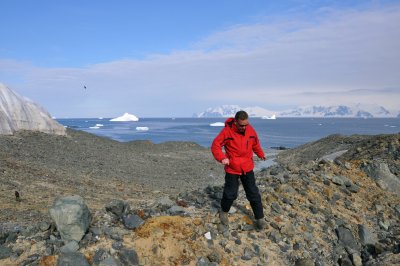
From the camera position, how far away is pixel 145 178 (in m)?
23.6

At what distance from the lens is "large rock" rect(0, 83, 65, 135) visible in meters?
28.4

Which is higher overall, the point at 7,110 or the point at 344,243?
the point at 7,110

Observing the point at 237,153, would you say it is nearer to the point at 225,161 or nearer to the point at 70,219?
the point at 225,161

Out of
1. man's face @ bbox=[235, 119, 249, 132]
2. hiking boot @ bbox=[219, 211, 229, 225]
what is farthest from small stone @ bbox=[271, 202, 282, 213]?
man's face @ bbox=[235, 119, 249, 132]

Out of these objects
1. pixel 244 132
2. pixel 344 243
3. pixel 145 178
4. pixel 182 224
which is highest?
pixel 244 132

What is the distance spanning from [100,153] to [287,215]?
2322 centimetres

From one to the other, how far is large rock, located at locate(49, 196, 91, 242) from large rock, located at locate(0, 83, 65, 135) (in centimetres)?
→ 2357

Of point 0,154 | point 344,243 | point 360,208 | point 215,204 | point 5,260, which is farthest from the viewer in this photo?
point 0,154

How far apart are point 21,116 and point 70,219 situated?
2671 centimetres

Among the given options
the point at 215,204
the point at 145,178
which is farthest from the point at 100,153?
the point at 215,204

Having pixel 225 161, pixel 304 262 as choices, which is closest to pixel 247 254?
pixel 304 262

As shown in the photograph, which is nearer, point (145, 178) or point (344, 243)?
point (344, 243)

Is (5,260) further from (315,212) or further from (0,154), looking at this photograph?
(0,154)

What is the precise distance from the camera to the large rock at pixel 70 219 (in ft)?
21.2
